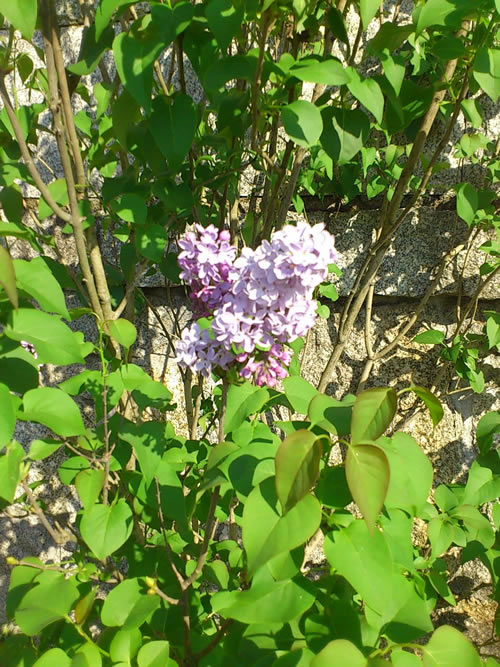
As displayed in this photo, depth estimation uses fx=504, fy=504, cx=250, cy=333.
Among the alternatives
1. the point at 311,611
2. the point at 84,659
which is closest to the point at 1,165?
Answer: the point at 84,659

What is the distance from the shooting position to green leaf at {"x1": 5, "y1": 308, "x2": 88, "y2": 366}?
63 cm

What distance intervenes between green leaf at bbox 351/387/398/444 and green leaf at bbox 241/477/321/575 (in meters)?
0.09

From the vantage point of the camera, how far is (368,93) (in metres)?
0.72

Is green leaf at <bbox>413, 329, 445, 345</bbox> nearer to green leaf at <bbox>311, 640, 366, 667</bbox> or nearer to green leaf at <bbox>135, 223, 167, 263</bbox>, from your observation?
green leaf at <bbox>135, 223, 167, 263</bbox>

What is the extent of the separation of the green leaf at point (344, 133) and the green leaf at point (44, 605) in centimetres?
78

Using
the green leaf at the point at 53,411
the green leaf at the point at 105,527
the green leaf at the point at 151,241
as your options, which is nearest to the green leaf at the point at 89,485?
the green leaf at the point at 105,527

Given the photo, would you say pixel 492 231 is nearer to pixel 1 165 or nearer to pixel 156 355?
pixel 156 355

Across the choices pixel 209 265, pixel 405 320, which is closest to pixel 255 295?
pixel 209 265

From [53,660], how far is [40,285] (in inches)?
20.0

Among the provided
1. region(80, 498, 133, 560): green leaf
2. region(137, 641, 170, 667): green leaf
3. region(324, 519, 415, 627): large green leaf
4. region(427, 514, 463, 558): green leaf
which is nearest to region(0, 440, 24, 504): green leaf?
region(80, 498, 133, 560): green leaf

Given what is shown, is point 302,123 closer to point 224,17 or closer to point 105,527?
point 224,17

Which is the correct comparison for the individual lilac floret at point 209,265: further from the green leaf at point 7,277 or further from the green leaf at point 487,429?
the green leaf at point 487,429

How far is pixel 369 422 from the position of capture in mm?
524

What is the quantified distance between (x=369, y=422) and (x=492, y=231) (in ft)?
3.74
